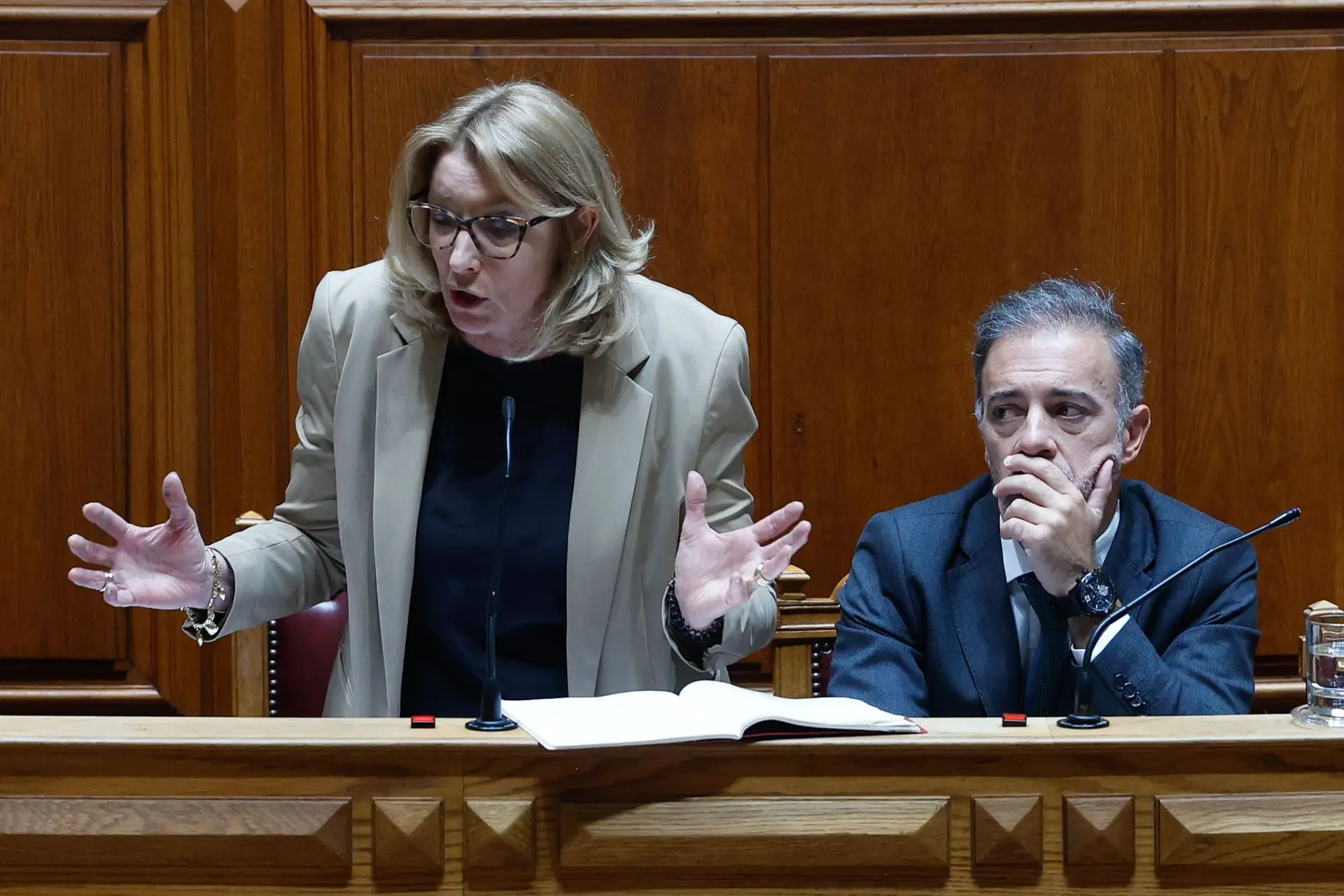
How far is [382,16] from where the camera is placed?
2.89 m

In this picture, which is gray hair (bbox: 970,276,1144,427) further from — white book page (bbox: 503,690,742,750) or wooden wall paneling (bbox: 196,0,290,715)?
wooden wall paneling (bbox: 196,0,290,715)

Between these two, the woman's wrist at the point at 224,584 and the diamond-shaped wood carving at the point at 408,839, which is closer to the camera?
the diamond-shaped wood carving at the point at 408,839

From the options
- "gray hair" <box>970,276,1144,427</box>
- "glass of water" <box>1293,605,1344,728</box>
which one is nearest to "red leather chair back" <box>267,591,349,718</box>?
"gray hair" <box>970,276,1144,427</box>

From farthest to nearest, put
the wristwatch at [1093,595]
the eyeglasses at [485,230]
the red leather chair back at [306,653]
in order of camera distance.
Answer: the red leather chair back at [306,653] < the eyeglasses at [485,230] < the wristwatch at [1093,595]

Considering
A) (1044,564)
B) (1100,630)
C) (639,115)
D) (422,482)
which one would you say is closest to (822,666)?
(1044,564)

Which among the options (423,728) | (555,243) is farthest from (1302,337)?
(423,728)

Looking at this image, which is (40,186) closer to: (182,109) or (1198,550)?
(182,109)

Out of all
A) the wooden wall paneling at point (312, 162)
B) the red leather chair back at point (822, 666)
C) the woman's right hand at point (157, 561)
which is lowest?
the red leather chair back at point (822, 666)

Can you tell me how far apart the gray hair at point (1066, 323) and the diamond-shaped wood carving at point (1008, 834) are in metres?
0.74

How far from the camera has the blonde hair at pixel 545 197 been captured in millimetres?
1911

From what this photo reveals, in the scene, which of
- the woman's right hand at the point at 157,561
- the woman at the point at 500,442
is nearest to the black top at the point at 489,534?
the woman at the point at 500,442

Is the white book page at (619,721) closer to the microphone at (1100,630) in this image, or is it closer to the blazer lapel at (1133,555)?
the microphone at (1100,630)

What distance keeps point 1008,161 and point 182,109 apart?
1605mm

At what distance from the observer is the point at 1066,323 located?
1986mm
